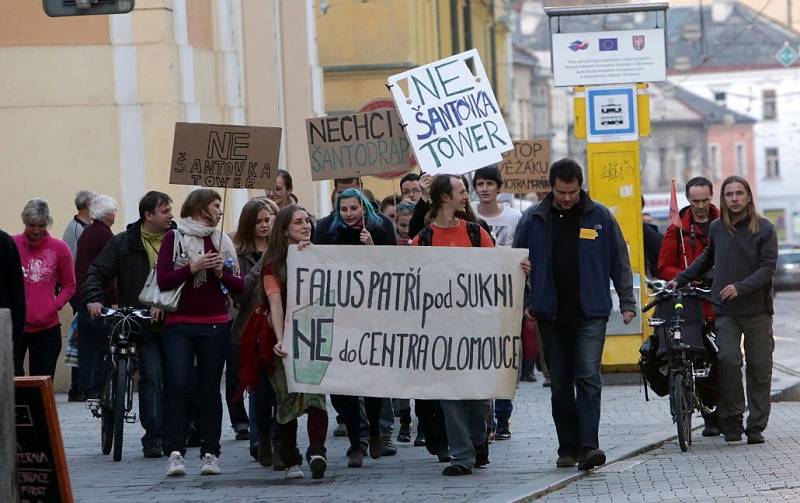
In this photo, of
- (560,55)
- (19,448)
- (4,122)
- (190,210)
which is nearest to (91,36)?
(4,122)

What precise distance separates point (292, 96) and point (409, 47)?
10066 millimetres

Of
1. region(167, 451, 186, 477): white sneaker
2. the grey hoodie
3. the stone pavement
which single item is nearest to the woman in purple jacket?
region(167, 451, 186, 477): white sneaker

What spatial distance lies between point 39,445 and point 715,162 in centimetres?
9892

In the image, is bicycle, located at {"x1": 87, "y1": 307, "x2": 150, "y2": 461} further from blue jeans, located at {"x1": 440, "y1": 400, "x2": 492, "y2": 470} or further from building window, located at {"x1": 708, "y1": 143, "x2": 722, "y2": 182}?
building window, located at {"x1": 708, "y1": 143, "x2": 722, "y2": 182}

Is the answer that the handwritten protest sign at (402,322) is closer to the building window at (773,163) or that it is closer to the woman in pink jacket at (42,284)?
the woman in pink jacket at (42,284)

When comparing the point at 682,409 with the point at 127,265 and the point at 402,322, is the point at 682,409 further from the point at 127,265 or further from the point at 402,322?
the point at 127,265

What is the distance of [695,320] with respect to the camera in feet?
38.7

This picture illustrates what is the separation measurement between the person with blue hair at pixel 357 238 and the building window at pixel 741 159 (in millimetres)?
93223

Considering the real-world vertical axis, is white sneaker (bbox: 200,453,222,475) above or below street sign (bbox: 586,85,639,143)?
below

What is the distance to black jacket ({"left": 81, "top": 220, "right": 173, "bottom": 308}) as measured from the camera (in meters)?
11.5

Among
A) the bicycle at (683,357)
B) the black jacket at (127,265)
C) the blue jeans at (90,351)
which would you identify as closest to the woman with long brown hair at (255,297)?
the black jacket at (127,265)

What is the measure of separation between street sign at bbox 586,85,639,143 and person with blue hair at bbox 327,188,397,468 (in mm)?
5105

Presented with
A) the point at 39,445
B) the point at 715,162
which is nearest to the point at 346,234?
the point at 39,445

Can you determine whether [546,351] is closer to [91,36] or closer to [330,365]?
[330,365]
